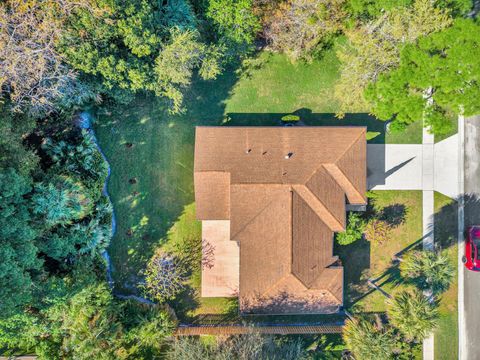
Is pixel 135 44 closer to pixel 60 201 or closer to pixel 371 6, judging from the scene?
pixel 60 201

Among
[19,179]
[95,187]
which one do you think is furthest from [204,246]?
[19,179]

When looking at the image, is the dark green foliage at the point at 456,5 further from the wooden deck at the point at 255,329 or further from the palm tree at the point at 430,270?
the wooden deck at the point at 255,329

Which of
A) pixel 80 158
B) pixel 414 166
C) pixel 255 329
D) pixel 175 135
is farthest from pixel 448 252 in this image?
pixel 80 158

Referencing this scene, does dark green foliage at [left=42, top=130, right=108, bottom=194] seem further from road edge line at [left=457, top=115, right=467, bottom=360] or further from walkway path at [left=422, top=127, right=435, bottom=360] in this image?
road edge line at [left=457, top=115, right=467, bottom=360]

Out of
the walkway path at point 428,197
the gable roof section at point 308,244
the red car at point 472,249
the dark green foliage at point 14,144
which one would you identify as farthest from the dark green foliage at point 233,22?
the red car at point 472,249

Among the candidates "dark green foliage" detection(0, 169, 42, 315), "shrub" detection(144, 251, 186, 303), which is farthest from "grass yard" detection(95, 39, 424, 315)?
"dark green foliage" detection(0, 169, 42, 315)

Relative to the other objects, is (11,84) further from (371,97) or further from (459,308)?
(459,308)
